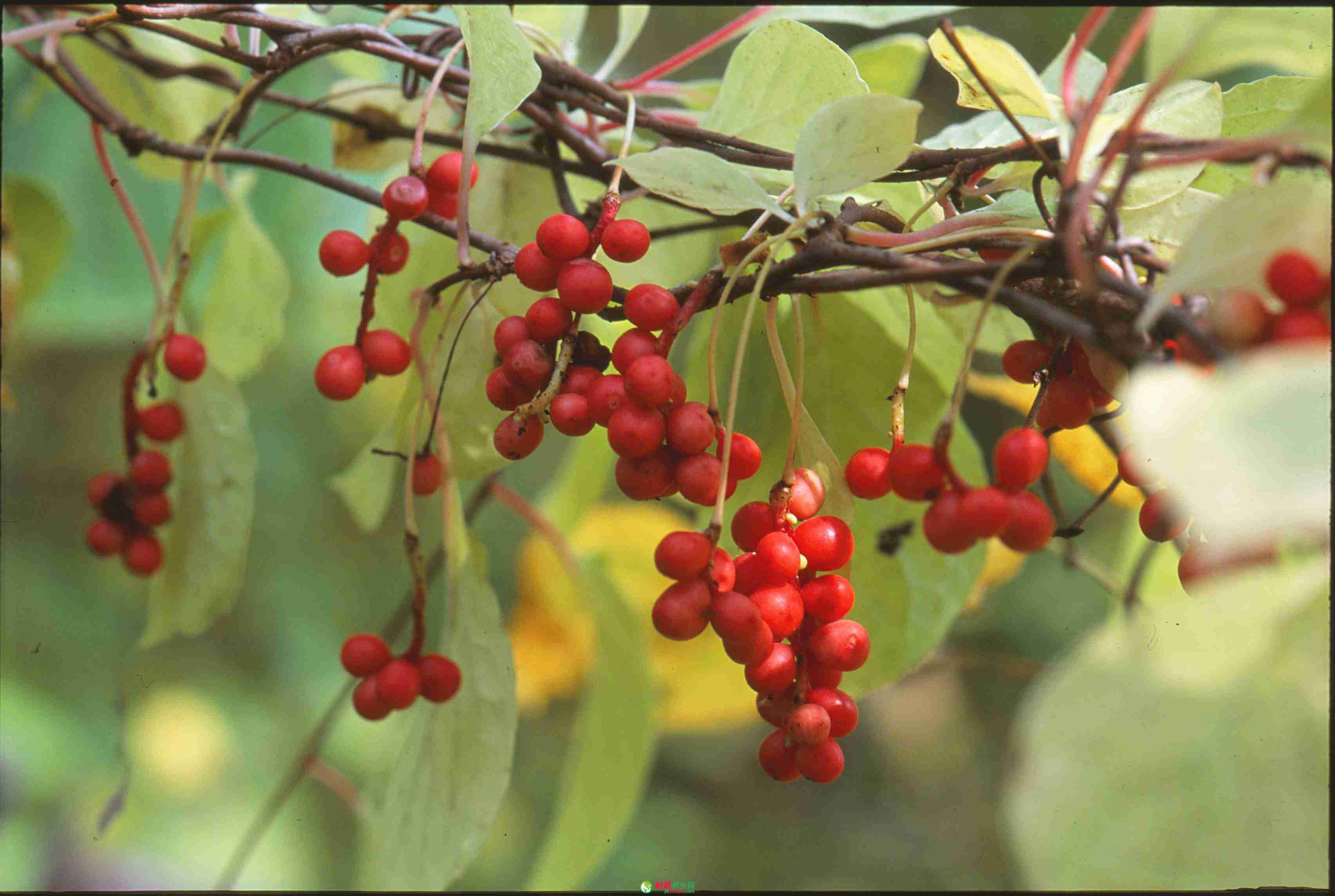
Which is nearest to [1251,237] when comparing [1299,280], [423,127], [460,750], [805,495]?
[1299,280]

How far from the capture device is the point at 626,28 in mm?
527

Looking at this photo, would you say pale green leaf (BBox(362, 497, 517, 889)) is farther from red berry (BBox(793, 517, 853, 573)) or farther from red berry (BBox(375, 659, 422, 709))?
red berry (BBox(793, 517, 853, 573))

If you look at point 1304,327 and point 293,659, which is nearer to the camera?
point 1304,327

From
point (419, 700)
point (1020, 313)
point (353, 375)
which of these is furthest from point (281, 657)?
point (1020, 313)

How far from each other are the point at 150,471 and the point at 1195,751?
497 millimetres

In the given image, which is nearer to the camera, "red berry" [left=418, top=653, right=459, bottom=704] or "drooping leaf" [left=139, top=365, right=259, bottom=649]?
"red berry" [left=418, top=653, right=459, bottom=704]

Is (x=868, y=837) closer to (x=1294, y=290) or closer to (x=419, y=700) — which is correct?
(x=419, y=700)

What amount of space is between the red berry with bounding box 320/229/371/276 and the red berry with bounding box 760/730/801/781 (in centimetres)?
22

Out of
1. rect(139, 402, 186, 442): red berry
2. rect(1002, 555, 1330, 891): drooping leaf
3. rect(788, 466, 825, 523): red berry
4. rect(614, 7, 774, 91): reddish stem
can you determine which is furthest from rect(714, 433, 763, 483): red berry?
rect(139, 402, 186, 442): red berry

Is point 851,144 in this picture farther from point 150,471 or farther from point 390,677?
point 150,471

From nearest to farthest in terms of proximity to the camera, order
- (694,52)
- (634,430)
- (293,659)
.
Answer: (634,430), (694,52), (293,659)

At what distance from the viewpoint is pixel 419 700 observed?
492 mm

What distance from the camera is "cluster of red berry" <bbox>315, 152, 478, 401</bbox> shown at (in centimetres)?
37

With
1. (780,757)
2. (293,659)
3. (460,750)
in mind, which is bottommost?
(293,659)
